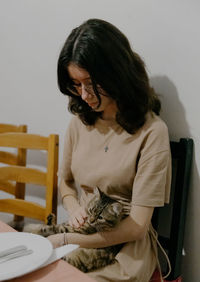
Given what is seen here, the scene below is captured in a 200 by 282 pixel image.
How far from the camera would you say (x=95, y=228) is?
1.12 meters

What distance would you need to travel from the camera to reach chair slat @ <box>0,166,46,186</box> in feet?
5.18

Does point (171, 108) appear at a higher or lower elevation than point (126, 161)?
higher

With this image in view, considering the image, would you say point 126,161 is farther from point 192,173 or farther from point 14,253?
point 14,253

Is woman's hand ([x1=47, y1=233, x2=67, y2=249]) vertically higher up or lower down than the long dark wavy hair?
lower down

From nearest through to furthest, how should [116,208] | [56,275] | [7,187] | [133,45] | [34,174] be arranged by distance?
[56,275], [116,208], [133,45], [34,174], [7,187]

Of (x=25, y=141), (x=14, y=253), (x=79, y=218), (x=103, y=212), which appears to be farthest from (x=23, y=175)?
(x=14, y=253)

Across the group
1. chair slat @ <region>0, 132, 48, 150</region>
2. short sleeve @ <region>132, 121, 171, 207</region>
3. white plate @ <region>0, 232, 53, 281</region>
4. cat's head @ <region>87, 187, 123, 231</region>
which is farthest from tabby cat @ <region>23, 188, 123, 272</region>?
chair slat @ <region>0, 132, 48, 150</region>

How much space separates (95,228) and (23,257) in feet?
1.31

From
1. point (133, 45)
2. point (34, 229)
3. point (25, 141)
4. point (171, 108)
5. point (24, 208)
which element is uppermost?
point (133, 45)

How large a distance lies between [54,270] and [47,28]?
53.2 inches

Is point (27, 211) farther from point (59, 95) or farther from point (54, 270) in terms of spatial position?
point (54, 270)

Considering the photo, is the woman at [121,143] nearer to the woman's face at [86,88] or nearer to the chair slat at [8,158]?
the woman's face at [86,88]

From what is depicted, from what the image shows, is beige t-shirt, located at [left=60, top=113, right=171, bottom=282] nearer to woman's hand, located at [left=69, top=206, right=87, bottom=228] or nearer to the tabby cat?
the tabby cat

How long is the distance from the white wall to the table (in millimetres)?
653
